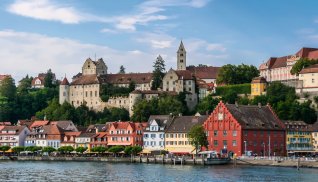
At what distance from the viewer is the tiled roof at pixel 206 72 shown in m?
183

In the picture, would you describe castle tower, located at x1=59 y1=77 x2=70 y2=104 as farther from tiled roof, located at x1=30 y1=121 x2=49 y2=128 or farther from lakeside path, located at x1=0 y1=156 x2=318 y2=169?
lakeside path, located at x1=0 y1=156 x2=318 y2=169

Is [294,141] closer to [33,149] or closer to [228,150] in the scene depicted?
[228,150]

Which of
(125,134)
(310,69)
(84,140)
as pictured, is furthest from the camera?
(310,69)

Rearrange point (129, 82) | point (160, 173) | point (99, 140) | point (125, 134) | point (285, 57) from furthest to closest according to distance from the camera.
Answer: point (129, 82) → point (285, 57) → point (99, 140) → point (125, 134) → point (160, 173)

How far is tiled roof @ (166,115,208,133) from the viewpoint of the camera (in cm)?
11656

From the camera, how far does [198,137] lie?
10638cm

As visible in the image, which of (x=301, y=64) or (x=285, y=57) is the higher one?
(x=285, y=57)

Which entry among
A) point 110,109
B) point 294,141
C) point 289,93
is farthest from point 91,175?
point 110,109

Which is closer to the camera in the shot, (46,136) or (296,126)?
(296,126)

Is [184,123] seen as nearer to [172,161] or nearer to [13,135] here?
[172,161]

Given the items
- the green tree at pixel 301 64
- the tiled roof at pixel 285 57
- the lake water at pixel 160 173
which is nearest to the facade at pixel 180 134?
the lake water at pixel 160 173

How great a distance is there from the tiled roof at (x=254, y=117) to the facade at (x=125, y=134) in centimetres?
2151

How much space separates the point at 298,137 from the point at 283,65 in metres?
47.0

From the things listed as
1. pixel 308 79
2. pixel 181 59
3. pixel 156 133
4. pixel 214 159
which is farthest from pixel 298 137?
pixel 181 59
